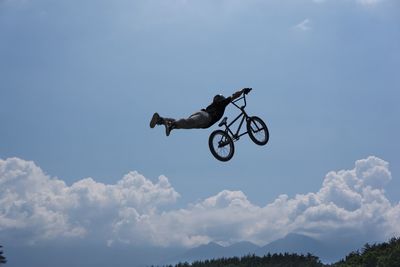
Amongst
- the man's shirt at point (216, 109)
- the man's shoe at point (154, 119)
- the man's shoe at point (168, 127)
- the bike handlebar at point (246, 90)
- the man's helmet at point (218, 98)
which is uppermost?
the bike handlebar at point (246, 90)

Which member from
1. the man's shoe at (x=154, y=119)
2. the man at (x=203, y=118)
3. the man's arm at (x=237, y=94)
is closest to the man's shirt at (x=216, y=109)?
the man at (x=203, y=118)

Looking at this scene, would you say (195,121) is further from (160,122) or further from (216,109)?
(216,109)

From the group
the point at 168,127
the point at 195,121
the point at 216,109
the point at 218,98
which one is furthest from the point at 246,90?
the point at 168,127

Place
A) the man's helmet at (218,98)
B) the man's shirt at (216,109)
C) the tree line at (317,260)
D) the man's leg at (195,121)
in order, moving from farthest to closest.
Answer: the tree line at (317,260)
the man's helmet at (218,98)
the man's shirt at (216,109)
the man's leg at (195,121)

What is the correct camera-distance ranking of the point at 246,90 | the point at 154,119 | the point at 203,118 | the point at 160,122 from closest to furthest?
the point at 154,119 < the point at 160,122 < the point at 203,118 < the point at 246,90

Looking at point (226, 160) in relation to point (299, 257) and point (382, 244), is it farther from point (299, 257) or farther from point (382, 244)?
point (299, 257)

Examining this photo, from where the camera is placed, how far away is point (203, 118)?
82.1 ft

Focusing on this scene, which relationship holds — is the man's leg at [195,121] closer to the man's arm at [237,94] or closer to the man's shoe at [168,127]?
the man's shoe at [168,127]

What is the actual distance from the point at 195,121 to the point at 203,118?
1.99 ft

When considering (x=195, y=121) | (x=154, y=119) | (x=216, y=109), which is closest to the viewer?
(x=154, y=119)

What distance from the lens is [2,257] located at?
3711 inches

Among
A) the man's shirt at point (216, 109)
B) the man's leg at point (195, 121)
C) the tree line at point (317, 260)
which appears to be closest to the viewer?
the man's leg at point (195, 121)

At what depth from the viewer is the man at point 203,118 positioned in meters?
23.5

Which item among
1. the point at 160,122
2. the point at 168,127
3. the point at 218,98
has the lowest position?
the point at 168,127
